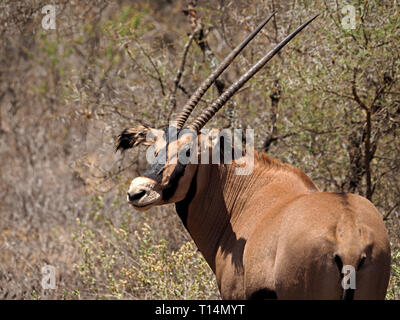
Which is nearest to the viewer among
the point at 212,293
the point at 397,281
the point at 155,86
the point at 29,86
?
the point at 397,281

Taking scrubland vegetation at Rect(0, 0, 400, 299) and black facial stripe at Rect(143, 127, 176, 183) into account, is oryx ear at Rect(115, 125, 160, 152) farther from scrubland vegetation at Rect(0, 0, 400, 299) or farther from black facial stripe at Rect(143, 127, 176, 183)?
scrubland vegetation at Rect(0, 0, 400, 299)

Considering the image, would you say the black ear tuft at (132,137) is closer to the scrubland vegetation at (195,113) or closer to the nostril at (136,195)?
the nostril at (136,195)

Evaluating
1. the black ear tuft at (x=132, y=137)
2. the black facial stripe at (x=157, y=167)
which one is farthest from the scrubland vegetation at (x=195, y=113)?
the black facial stripe at (x=157, y=167)

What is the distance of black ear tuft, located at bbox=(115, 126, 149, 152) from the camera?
18.4 ft

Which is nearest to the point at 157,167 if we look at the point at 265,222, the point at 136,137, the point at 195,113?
the point at 136,137

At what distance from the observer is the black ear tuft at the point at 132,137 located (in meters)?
5.60

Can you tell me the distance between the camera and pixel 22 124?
13.2 metres

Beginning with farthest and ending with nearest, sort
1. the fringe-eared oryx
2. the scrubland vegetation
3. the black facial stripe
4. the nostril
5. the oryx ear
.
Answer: the scrubland vegetation → the oryx ear → the black facial stripe → the nostril → the fringe-eared oryx

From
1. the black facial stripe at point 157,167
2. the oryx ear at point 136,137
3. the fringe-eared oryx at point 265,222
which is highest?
the oryx ear at point 136,137

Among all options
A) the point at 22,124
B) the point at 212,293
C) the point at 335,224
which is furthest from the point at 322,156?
the point at 22,124

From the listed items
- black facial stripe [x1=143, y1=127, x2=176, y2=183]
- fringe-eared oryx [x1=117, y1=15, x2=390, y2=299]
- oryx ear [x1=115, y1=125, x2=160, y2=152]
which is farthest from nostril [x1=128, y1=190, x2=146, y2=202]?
oryx ear [x1=115, y1=125, x2=160, y2=152]

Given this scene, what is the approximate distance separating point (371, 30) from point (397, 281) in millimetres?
2367

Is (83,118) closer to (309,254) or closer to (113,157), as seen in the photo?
(113,157)

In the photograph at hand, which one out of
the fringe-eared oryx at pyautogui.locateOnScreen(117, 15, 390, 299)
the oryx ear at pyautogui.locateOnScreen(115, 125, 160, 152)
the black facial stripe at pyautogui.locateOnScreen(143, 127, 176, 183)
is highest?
the oryx ear at pyautogui.locateOnScreen(115, 125, 160, 152)
